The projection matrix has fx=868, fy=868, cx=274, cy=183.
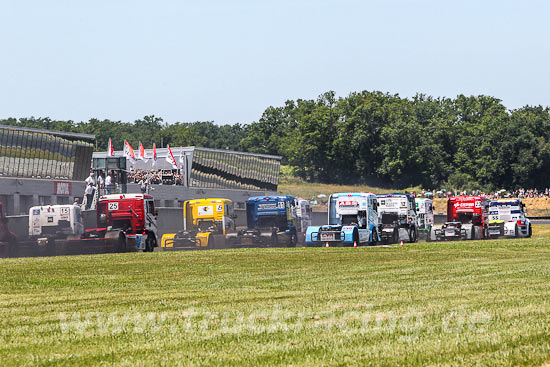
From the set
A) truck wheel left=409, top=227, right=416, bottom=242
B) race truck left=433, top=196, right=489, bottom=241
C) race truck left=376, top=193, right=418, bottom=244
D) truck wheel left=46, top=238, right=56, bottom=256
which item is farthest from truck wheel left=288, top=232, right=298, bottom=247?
truck wheel left=46, top=238, right=56, bottom=256

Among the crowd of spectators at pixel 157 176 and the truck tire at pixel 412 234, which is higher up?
the crowd of spectators at pixel 157 176

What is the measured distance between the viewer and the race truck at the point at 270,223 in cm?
5256

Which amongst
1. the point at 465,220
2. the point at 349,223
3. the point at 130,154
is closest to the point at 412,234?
the point at 349,223

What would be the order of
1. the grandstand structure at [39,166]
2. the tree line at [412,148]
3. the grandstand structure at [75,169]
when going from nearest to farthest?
the grandstand structure at [75,169] < the grandstand structure at [39,166] < the tree line at [412,148]

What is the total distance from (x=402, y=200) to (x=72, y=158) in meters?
32.9

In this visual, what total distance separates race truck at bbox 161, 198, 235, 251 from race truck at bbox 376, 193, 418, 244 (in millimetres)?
9827

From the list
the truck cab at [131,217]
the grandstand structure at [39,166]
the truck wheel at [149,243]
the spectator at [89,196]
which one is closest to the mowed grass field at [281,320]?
the truck cab at [131,217]

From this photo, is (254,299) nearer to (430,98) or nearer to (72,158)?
(72,158)

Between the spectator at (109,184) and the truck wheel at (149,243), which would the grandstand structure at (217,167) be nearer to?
the spectator at (109,184)

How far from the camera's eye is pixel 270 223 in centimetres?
5541

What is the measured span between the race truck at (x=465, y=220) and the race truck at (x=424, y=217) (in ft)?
1.91

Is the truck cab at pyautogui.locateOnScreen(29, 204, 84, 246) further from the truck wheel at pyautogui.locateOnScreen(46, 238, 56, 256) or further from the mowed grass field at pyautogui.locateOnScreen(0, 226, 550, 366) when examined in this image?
the mowed grass field at pyautogui.locateOnScreen(0, 226, 550, 366)

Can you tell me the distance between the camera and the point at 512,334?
10.2 meters

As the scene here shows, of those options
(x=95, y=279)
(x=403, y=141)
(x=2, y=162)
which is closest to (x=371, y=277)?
(x=95, y=279)
